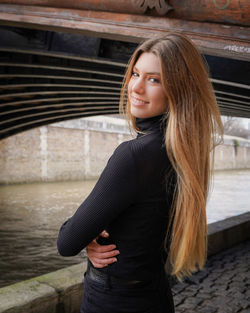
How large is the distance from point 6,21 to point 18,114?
878 cm

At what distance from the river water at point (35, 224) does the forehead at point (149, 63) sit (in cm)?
438

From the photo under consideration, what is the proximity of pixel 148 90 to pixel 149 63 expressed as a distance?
4.1 inches

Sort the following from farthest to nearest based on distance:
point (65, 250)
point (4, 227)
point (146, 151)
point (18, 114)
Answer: point (18, 114)
point (4, 227)
point (65, 250)
point (146, 151)

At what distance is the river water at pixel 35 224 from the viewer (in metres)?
5.42

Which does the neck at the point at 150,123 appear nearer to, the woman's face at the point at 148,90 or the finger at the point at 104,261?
the woman's face at the point at 148,90

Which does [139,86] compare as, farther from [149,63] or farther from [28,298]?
[28,298]

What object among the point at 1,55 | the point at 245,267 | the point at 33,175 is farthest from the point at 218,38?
the point at 33,175

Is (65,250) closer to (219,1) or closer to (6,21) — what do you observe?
(219,1)

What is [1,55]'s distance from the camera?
598cm

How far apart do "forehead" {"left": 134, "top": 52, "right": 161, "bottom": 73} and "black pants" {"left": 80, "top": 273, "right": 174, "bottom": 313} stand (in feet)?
2.70

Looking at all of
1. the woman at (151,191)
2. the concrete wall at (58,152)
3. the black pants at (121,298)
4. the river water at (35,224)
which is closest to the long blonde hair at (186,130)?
the woman at (151,191)

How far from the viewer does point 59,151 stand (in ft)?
65.8

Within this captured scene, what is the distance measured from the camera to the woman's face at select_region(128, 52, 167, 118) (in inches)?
50.8

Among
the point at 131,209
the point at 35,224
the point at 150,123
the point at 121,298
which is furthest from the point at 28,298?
the point at 35,224
